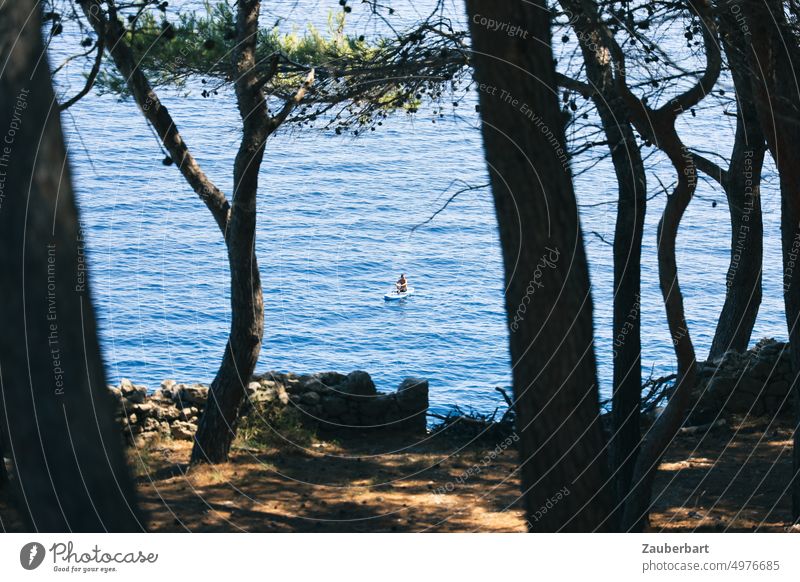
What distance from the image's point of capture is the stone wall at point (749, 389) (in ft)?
33.5

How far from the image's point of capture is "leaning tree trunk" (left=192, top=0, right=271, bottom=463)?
8586 mm

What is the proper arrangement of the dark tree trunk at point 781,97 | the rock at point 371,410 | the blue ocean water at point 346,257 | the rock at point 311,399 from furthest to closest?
1. the blue ocean water at point 346,257
2. the rock at point 371,410
3. the rock at point 311,399
4. the dark tree trunk at point 781,97

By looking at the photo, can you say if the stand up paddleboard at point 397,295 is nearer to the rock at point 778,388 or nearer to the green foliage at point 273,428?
the green foliage at point 273,428

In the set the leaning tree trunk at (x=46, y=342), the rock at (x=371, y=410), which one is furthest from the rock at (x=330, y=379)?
the leaning tree trunk at (x=46, y=342)

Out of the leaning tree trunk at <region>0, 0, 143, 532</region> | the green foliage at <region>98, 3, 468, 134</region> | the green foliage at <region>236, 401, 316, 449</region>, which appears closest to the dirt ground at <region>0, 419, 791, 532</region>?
the green foliage at <region>236, 401, 316, 449</region>

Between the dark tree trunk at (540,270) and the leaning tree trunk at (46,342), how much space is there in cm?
Result: 212

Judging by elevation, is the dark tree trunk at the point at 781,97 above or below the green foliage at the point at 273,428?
above

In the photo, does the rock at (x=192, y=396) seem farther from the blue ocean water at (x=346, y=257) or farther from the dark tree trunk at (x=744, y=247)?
the blue ocean water at (x=346, y=257)

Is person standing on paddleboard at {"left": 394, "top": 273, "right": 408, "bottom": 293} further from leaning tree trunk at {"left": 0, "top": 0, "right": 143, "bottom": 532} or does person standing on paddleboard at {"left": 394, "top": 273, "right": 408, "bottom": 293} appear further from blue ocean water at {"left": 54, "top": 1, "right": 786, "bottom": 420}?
leaning tree trunk at {"left": 0, "top": 0, "right": 143, "bottom": 532}

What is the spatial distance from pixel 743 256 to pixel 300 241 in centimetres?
3240

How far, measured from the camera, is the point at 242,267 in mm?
8695

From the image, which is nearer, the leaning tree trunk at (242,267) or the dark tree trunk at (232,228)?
the dark tree trunk at (232,228)

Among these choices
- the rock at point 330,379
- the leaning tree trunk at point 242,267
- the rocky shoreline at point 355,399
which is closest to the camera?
the leaning tree trunk at point 242,267

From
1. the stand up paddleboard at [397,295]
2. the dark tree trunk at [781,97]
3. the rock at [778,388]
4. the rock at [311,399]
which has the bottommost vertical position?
the stand up paddleboard at [397,295]
